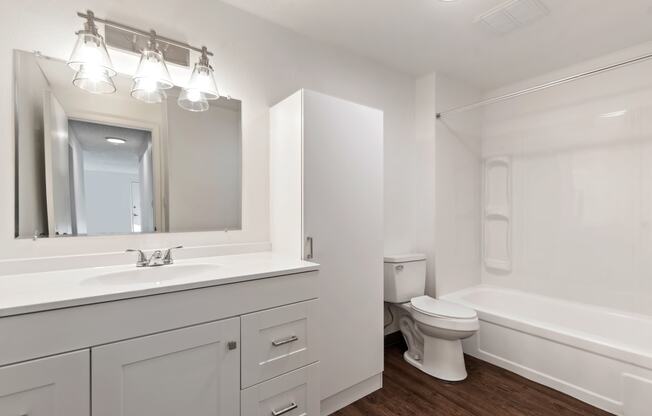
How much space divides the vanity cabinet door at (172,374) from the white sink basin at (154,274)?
0.26 meters

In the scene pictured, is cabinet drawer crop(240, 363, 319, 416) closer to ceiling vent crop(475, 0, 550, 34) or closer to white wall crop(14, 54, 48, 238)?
white wall crop(14, 54, 48, 238)

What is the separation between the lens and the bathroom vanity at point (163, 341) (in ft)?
2.84

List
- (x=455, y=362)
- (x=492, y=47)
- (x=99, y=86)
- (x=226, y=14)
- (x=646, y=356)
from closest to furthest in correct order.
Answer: (x=99, y=86) < (x=646, y=356) < (x=226, y=14) < (x=455, y=362) < (x=492, y=47)

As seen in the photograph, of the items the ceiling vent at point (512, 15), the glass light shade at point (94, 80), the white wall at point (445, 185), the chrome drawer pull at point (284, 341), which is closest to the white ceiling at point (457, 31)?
the ceiling vent at point (512, 15)

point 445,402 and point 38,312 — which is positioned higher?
point 38,312

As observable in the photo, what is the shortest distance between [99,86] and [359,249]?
160 cm

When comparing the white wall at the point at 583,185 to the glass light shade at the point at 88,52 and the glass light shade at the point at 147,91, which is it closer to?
the glass light shade at the point at 147,91

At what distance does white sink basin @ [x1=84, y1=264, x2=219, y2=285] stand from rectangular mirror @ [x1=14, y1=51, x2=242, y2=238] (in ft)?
0.79

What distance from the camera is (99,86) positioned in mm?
1400

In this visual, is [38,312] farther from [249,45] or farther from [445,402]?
[445,402]

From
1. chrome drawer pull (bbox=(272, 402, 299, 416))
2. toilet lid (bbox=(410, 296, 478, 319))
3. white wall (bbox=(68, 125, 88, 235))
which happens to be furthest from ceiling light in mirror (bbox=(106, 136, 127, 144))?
toilet lid (bbox=(410, 296, 478, 319))

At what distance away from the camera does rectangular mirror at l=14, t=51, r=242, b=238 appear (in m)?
1.29

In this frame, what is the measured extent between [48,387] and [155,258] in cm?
63

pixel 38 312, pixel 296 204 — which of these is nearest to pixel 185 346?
pixel 38 312
